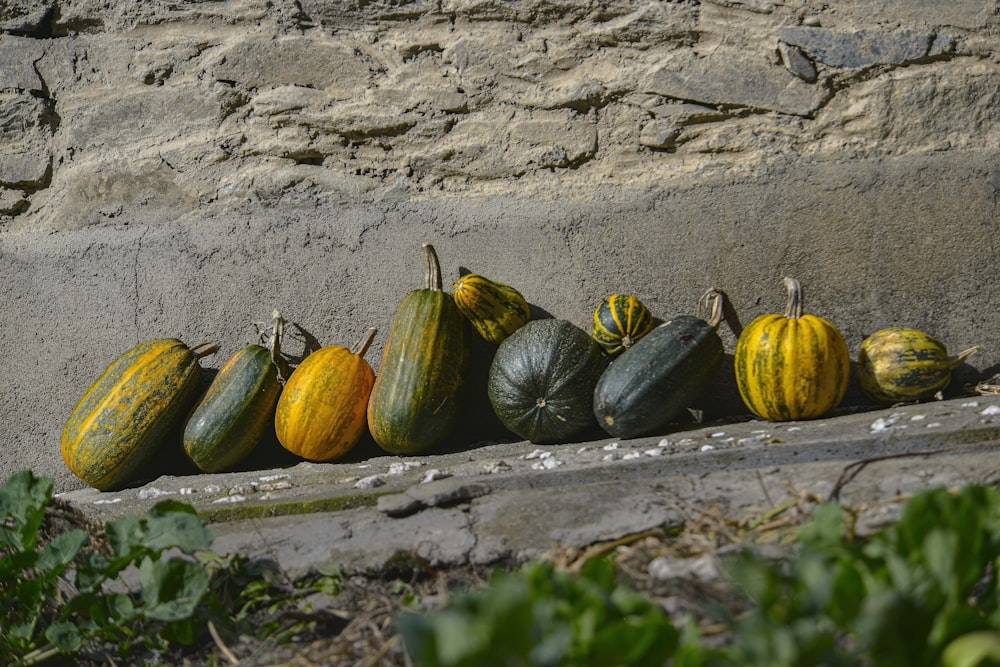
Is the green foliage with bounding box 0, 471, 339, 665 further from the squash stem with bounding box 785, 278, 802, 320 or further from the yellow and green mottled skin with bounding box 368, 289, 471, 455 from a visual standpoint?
the squash stem with bounding box 785, 278, 802, 320

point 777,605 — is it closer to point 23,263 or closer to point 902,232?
point 902,232

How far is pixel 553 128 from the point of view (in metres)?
3.78

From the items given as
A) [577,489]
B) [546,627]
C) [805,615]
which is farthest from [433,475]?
[805,615]

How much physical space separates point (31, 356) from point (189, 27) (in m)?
1.58

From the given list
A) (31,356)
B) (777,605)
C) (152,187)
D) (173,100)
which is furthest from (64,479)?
(777,605)

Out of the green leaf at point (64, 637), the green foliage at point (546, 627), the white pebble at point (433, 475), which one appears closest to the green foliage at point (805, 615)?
the green foliage at point (546, 627)

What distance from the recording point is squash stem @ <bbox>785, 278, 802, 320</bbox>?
3408 millimetres

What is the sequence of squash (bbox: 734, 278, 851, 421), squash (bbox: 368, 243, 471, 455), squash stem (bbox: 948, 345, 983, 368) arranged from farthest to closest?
1. squash (bbox: 368, 243, 471, 455)
2. squash stem (bbox: 948, 345, 983, 368)
3. squash (bbox: 734, 278, 851, 421)

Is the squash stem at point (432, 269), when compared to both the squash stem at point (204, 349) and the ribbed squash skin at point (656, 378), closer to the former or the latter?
the ribbed squash skin at point (656, 378)

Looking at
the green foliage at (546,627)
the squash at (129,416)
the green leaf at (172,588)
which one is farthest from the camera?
the squash at (129,416)

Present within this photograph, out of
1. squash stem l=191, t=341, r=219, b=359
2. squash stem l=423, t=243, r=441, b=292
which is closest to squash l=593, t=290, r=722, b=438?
squash stem l=423, t=243, r=441, b=292

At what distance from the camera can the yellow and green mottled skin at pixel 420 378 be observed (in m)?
3.44

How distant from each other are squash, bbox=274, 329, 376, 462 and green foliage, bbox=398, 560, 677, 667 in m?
2.13

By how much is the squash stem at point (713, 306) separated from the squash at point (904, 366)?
0.53m
